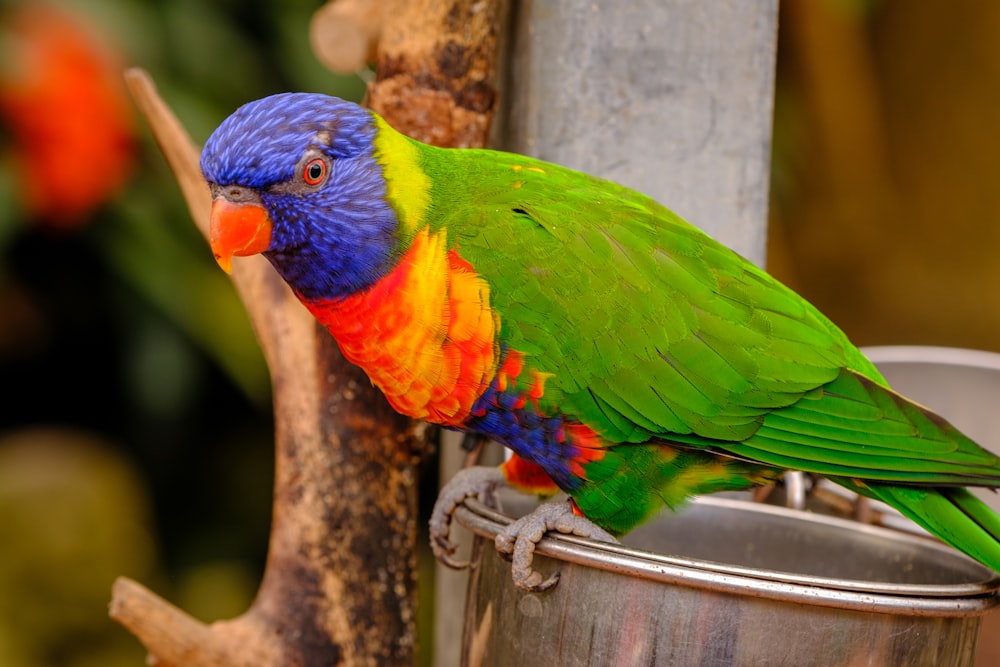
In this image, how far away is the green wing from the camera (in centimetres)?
122

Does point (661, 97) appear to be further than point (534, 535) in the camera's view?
Yes

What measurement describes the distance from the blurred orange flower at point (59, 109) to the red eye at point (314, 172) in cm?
146

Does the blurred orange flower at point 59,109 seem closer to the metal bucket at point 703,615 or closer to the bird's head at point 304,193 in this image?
the bird's head at point 304,193

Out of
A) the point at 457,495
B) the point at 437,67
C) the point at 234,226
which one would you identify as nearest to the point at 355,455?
the point at 457,495

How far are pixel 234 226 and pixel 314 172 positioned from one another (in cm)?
12

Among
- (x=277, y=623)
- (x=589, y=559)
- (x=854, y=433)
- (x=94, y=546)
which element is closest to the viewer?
(x=589, y=559)

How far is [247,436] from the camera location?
317cm

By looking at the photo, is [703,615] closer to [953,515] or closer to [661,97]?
[953,515]

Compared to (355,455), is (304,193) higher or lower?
higher

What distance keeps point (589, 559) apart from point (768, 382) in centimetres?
37

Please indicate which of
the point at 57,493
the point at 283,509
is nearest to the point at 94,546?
the point at 57,493

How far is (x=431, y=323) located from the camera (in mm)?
1232

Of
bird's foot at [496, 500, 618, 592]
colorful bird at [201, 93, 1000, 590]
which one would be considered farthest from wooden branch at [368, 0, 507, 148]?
Answer: bird's foot at [496, 500, 618, 592]

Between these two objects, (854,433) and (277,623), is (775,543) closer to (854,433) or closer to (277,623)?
(854,433)
